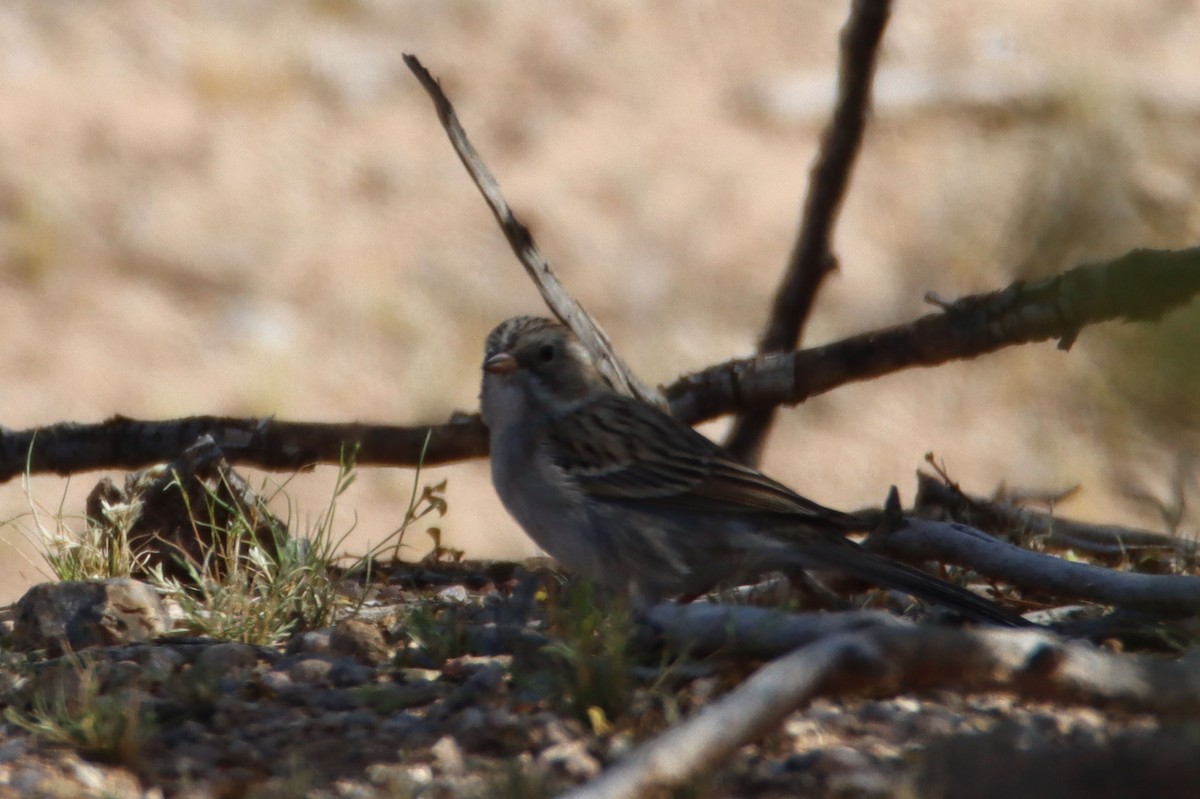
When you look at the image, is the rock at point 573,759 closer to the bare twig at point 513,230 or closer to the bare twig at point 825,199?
the bare twig at point 513,230

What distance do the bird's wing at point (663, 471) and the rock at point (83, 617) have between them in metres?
1.44

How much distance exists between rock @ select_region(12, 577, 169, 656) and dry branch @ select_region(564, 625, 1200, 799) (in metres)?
1.96

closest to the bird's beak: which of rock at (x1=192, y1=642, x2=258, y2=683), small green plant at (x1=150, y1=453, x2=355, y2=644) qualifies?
small green plant at (x1=150, y1=453, x2=355, y2=644)

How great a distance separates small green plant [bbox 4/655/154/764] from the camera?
11.0ft

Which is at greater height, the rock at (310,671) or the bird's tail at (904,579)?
the bird's tail at (904,579)

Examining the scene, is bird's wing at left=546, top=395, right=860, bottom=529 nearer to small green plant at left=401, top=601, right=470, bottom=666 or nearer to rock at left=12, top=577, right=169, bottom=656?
small green plant at left=401, top=601, right=470, bottom=666

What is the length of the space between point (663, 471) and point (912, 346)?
91 centimetres

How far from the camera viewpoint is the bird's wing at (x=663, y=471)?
511cm

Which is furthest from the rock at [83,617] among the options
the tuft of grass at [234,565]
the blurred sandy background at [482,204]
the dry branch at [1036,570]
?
Result: the blurred sandy background at [482,204]

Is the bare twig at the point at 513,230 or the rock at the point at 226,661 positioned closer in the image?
the rock at the point at 226,661

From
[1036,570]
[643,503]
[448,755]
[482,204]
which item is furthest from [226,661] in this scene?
[482,204]

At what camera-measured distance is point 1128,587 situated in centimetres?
400

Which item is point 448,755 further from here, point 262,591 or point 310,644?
point 262,591

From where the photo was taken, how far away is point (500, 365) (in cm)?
562
